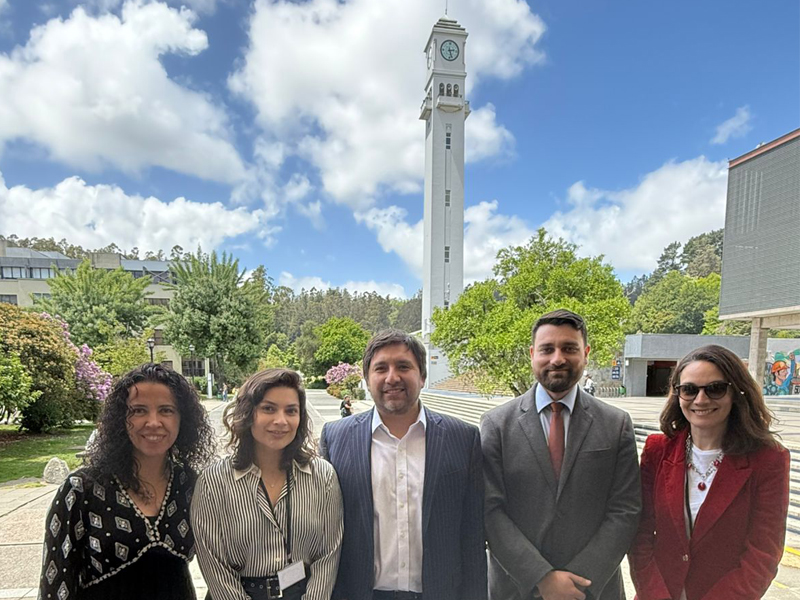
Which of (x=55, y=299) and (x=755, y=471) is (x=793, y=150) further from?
(x=55, y=299)

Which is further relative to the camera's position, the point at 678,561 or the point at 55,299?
the point at 55,299

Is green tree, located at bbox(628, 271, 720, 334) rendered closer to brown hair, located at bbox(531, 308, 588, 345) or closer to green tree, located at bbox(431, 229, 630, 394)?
green tree, located at bbox(431, 229, 630, 394)

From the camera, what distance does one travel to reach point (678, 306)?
41.6 m

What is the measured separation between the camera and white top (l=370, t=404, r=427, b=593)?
2.10 meters

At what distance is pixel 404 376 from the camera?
2166 millimetres

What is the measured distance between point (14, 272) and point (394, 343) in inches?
2109

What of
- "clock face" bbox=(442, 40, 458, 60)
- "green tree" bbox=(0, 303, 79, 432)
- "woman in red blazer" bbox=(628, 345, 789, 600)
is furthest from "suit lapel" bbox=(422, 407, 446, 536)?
"clock face" bbox=(442, 40, 458, 60)

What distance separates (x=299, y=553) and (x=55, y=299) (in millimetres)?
34591

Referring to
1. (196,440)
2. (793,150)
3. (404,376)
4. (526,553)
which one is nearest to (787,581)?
(526,553)

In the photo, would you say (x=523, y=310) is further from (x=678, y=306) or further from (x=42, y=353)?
(x=678, y=306)

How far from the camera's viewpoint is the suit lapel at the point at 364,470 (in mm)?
Result: 2098

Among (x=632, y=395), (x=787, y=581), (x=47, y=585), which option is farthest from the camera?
(x=632, y=395)

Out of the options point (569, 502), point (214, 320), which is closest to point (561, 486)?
point (569, 502)

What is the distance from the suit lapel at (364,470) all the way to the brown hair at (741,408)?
1.51 meters
